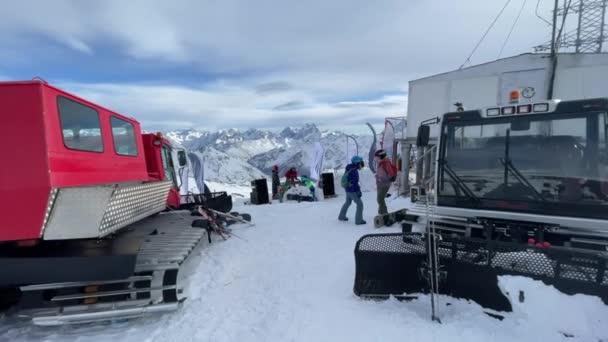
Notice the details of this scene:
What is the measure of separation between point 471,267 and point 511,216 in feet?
3.17

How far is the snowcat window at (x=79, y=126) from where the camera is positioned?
369 centimetres

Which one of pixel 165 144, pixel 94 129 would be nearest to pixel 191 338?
pixel 94 129

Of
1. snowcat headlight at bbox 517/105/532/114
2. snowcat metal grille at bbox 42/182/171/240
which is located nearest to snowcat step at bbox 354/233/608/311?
snowcat headlight at bbox 517/105/532/114

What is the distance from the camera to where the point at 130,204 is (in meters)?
4.28

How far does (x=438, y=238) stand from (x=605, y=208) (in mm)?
1626

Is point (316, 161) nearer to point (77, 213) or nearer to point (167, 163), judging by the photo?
point (167, 163)

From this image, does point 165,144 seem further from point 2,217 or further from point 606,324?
point 606,324

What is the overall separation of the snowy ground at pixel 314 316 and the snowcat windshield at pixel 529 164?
113 cm

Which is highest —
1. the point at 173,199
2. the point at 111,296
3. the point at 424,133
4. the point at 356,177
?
the point at 424,133

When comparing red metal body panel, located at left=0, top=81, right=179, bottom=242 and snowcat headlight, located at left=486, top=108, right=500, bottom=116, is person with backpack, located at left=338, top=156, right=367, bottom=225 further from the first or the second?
red metal body panel, located at left=0, top=81, right=179, bottom=242

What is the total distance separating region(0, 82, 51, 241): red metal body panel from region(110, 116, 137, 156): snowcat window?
2.02 m

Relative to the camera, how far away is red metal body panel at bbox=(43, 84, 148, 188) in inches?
131

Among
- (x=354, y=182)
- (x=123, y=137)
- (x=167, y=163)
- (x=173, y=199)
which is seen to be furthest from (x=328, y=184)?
(x=123, y=137)

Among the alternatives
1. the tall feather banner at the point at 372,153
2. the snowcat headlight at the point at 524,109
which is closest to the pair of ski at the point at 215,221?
the snowcat headlight at the point at 524,109
